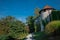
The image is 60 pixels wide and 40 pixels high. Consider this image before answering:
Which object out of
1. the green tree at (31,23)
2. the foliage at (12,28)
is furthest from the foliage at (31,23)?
the foliage at (12,28)

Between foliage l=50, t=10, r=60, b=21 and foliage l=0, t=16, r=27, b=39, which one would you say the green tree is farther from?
foliage l=0, t=16, r=27, b=39

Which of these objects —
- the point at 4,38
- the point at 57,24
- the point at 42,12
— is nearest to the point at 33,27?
the point at 42,12

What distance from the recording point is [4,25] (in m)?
30.7

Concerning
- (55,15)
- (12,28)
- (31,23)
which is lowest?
(12,28)

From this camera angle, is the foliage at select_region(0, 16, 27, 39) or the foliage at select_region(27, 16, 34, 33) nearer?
the foliage at select_region(0, 16, 27, 39)

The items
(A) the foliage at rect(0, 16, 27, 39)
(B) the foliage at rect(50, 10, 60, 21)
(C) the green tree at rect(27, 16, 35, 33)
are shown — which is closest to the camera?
(A) the foliage at rect(0, 16, 27, 39)

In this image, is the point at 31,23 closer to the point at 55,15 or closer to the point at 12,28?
the point at 55,15

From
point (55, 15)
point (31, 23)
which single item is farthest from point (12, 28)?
point (31, 23)

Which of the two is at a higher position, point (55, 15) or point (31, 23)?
point (55, 15)

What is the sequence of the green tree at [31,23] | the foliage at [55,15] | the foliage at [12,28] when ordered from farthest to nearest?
the green tree at [31,23], the foliage at [55,15], the foliage at [12,28]

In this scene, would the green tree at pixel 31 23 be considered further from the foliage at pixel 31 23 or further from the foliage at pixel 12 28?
the foliage at pixel 12 28

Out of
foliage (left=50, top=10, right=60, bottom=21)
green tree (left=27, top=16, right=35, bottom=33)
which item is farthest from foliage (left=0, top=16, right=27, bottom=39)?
green tree (left=27, top=16, right=35, bottom=33)

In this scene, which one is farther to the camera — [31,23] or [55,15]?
[31,23]

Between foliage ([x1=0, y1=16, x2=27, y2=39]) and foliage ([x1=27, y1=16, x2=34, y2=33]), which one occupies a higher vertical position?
foliage ([x1=27, y1=16, x2=34, y2=33])
